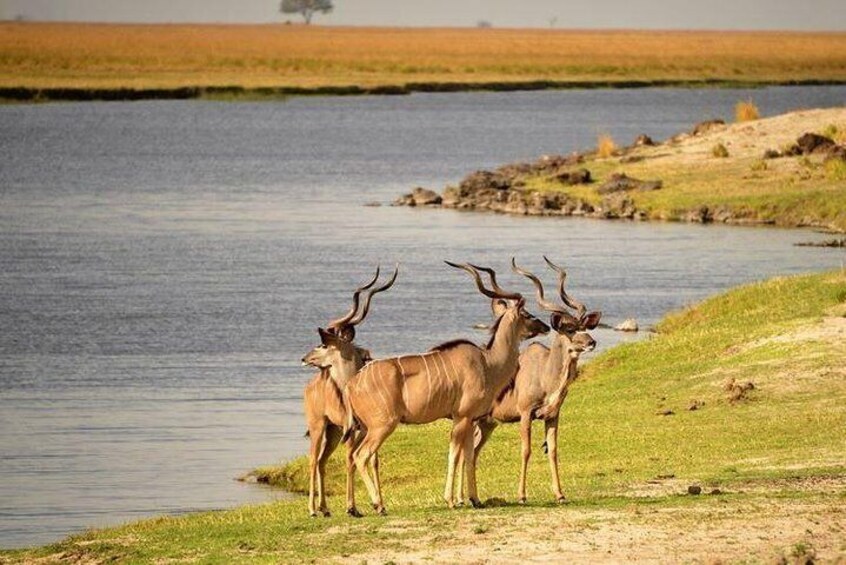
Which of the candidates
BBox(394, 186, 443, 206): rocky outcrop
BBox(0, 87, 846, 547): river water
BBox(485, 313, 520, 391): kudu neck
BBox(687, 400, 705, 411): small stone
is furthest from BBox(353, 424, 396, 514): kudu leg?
BBox(394, 186, 443, 206): rocky outcrop

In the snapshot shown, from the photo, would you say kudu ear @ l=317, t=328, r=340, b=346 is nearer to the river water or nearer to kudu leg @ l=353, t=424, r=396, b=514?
kudu leg @ l=353, t=424, r=396, b=514

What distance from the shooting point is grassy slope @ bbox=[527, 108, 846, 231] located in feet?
205

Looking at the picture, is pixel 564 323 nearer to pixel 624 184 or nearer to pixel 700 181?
pixel 700 181

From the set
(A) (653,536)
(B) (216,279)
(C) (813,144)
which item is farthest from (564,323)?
(C) (813,144)

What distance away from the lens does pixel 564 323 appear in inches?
763

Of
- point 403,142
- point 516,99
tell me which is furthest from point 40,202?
point 516,99

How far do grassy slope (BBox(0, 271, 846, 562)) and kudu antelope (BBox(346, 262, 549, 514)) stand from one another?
0.58m

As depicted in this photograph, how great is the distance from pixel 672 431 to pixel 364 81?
154m

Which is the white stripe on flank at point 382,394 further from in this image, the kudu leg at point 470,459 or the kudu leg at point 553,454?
the kudu leg at point 553,454

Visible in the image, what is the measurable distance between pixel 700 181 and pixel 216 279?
2214 centimetres

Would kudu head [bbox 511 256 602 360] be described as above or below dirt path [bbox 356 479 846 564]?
above

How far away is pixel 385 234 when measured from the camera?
6312 cm

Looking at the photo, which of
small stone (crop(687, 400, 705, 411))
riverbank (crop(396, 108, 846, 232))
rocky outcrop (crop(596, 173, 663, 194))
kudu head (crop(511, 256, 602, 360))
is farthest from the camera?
rocky outcrop (crop(596, 173, 663, 194))

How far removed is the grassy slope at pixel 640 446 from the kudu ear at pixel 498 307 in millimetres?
1938
